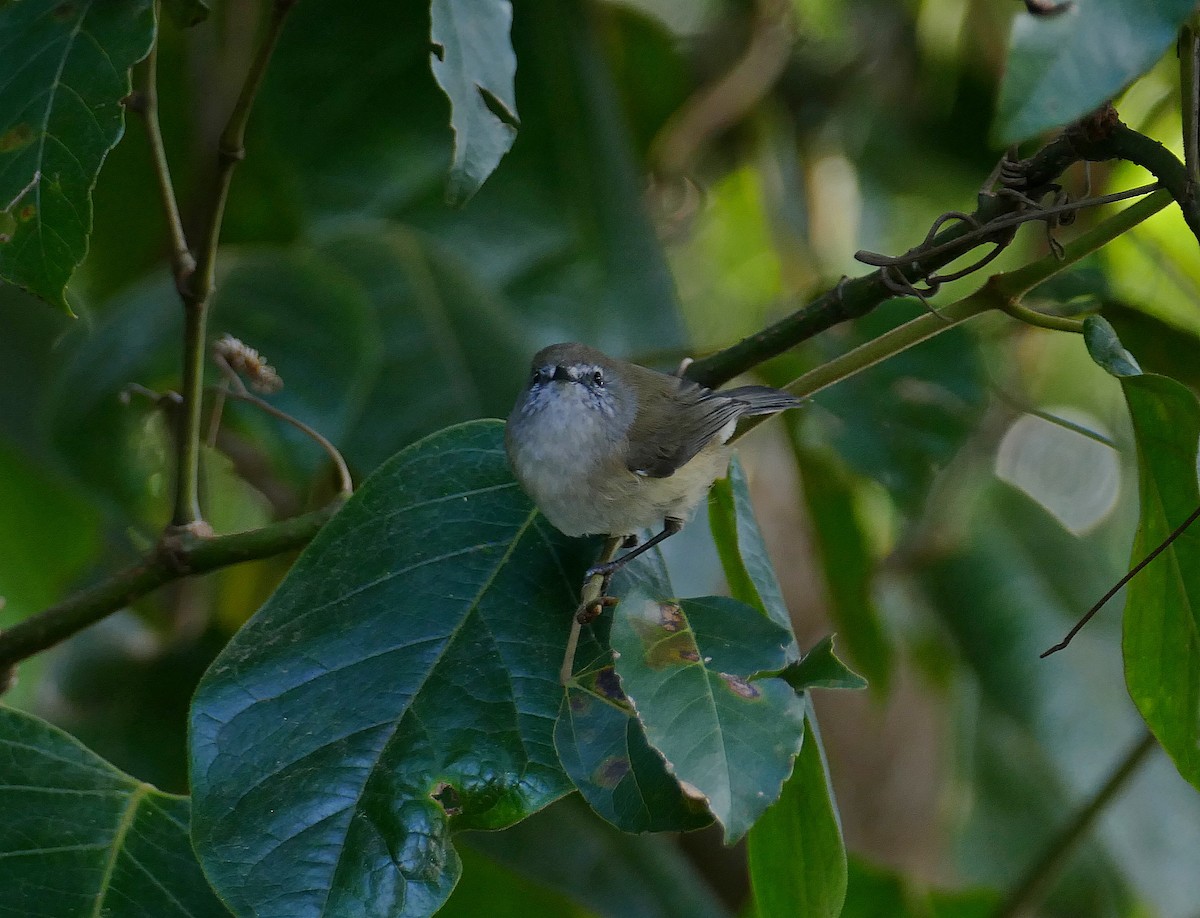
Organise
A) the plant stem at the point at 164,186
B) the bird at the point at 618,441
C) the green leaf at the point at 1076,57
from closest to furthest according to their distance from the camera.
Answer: the green leaf at the point at 1076,57 < the plant stem at the point at 164,186 < the bird at the point at 618,441

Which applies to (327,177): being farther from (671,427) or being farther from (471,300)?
(671,427)

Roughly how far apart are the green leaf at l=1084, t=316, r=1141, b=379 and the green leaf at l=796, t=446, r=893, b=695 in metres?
1.34

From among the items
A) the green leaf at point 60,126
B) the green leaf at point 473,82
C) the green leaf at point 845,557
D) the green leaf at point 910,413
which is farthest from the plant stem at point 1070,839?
the green leaf at point 60,126

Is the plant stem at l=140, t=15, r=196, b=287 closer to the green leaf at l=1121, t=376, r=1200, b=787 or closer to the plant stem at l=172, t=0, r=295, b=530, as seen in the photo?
the plant stem at l=172, t=0, r=295, b=530

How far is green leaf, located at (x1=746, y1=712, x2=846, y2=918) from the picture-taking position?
49.8 inches

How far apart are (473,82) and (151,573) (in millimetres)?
680

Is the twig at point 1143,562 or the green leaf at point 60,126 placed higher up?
the green leaf at point 60,126

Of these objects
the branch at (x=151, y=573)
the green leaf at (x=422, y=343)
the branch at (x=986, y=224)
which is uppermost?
the branch at (x=986, y=224)

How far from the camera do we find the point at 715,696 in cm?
116

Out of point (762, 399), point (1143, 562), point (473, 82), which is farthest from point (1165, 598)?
point (473, 82)

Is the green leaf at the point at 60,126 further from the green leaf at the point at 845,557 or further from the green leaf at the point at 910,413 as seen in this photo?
the green leaf at the point at 845,557

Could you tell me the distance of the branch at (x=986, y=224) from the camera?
1.13 metres

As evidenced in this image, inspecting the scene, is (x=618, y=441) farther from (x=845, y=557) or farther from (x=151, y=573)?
(x=845, y=557)

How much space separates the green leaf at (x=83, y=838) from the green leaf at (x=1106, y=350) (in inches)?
45.9
